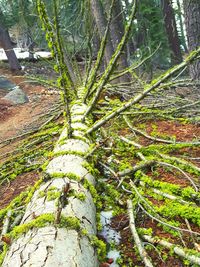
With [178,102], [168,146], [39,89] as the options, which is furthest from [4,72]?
[168,146]

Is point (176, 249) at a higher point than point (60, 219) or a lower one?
lower

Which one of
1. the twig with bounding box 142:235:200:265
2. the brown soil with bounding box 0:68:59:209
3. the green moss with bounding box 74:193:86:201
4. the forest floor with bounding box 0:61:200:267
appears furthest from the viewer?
the brown soil with bounding box 0:68:59:209

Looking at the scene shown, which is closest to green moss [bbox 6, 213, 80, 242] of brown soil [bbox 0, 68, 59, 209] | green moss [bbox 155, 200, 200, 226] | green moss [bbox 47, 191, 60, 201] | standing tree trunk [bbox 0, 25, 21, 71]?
green moss [bbox 47, 191, 60, 201]

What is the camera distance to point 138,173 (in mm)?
2848

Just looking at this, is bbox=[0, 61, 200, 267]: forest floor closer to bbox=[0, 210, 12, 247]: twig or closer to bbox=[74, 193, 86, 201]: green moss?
bbox=[74, 193, 86, 201]: green moss

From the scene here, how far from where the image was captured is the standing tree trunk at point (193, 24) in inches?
234

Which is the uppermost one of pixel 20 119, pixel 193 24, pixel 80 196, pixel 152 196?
pixel 193 24

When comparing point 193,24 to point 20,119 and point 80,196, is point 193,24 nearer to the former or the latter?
point 80,196

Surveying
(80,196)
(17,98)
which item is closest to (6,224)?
(80,196)

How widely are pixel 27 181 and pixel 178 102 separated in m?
2.66

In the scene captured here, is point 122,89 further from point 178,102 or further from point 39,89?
point 39,89

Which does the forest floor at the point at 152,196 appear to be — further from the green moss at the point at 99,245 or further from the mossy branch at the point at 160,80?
the mossy branch at the point at 160,80

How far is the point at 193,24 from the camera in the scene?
240 inches

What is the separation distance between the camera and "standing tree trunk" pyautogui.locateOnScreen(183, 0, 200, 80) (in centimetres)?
595
